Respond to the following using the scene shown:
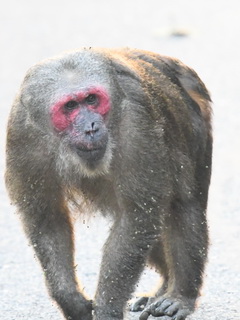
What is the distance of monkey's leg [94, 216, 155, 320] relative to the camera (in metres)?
7.64

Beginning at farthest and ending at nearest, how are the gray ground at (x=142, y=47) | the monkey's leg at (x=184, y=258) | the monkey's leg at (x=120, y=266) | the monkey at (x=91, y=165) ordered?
the gray ground at (x=142, y=47) < the monkey's leg at (x=184, y=258) < the monkey's leg at (x=120, y=266) < the monkey at (x=91, y=165)

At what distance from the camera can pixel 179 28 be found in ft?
71.0

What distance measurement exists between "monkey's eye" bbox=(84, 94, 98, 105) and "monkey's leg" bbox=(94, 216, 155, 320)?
31.2 inches

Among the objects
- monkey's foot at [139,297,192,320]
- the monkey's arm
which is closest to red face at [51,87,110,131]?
the monkey's arm

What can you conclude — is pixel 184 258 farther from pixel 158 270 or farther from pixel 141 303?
pixel 141 303

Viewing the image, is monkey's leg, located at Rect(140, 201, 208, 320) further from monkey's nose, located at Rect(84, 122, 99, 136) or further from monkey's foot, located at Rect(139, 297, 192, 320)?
monkey's nose, located at Rect(84, 122, 99, 136)

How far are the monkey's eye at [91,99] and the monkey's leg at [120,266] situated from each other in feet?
2.60

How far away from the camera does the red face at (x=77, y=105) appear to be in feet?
24.4

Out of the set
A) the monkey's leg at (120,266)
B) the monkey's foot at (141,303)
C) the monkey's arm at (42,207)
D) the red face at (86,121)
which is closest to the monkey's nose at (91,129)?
the red face at (86,121)

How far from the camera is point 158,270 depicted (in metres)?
9.21

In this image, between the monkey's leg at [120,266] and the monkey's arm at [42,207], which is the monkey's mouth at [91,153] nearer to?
the monkey's arm at [42,207]

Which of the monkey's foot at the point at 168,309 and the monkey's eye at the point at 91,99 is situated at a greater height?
the monkey's eye at the point at 91,99

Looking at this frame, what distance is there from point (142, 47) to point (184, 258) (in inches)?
450

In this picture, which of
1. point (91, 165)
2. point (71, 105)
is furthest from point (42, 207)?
point (71, 105)
